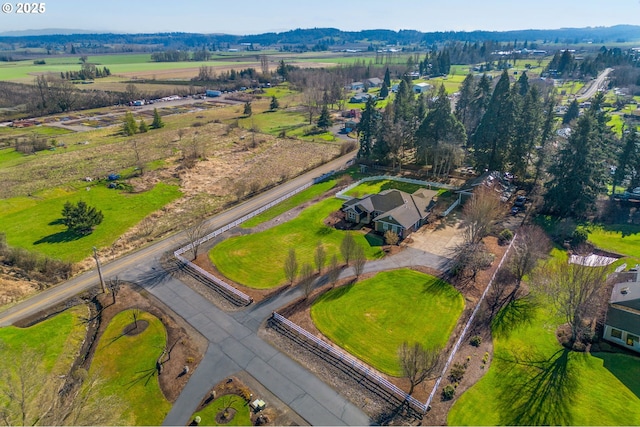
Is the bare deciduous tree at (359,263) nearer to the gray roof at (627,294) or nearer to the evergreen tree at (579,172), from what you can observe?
the gray roof at (627,294)

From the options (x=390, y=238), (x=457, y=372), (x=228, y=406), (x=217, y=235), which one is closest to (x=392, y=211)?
(x=390, y=238)

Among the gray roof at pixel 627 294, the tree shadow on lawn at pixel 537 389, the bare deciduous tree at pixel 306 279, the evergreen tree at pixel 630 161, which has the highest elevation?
the evergreen tree at pixel 630 161

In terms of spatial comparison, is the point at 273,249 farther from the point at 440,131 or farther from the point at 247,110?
the point at 247,110

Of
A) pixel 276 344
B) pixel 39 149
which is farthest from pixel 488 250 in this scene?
pixel 39 149

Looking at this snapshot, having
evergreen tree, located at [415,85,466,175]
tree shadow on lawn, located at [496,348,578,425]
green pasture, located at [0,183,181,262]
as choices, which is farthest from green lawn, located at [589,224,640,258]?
green pasture, located at [0,183,181,262]

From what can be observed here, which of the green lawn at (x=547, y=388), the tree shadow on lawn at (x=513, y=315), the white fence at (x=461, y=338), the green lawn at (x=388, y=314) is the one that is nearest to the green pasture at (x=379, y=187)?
the white fence at (x=461, y=338)

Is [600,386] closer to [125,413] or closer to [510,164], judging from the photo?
[125,413]
